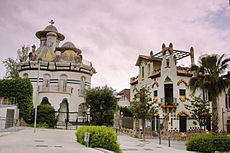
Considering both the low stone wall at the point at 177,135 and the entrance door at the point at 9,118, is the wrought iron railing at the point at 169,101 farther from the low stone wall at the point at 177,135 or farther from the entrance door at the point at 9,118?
the entrance door at the point at 9,118

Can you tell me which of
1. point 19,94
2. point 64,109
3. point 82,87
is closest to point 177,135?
point 82,87

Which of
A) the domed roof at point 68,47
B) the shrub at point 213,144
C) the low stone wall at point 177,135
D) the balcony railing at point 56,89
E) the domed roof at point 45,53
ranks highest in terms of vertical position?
the domed roof at point 68,47

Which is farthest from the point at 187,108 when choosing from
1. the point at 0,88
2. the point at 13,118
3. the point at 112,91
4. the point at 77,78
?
the point at 0,88

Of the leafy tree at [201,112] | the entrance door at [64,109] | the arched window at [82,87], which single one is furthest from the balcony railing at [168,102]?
the entrance door at [64,109]

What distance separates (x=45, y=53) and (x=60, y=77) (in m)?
4.88

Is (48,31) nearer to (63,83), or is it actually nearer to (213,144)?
(63,83)

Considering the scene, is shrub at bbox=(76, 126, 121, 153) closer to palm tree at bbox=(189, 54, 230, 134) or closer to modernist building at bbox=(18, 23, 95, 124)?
palm tree at bbox=(189, 54, 230, 134)

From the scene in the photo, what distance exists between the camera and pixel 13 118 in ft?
82.2

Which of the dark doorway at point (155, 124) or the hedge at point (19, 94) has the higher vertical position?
the hedge at point (19, 94)

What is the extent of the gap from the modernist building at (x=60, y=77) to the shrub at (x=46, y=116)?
1.60m

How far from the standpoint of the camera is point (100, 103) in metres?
22.6

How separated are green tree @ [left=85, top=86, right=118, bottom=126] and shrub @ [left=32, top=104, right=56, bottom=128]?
719 cm

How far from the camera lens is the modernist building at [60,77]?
3095cm

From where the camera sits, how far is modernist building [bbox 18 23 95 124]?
1219 inches
